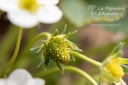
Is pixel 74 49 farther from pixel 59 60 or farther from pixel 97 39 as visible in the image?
pixel 97 39

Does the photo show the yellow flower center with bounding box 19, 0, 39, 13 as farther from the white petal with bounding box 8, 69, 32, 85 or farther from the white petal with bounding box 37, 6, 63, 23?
the white petal with bounding box 8, 69, 32, 85

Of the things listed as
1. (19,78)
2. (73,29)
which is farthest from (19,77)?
(73,29)

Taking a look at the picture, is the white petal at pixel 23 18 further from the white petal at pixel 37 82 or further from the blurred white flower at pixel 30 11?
the white petal at pixel 37 82

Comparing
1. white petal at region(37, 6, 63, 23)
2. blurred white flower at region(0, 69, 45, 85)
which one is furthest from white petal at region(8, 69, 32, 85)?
white petal at region(37, 6, 63, 23)

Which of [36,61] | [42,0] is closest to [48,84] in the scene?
[36,61]

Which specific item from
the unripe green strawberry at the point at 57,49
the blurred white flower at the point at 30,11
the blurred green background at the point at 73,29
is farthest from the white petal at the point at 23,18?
the blurred green background at the point at 73,29

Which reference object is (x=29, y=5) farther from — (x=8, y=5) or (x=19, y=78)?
(x=19, y=78)
